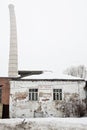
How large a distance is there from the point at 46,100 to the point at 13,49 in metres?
14.1

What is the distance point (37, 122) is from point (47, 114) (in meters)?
8.17

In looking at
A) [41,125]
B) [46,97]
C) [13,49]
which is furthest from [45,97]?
[13,49]

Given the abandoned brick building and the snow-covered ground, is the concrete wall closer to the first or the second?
the abandoned brick building

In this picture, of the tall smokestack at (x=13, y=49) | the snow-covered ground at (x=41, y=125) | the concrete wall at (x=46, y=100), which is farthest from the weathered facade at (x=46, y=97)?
the tall smokestack at (x=13, y=49)

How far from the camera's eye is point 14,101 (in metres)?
22.4

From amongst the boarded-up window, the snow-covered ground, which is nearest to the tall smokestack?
the boarded-up window

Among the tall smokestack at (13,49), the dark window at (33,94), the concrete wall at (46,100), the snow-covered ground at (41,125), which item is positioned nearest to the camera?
the snow-covered ground at (41,125)

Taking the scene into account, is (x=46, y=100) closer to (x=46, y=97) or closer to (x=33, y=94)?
(x=46, y=97)

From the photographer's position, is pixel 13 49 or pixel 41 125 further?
pixel 13 49

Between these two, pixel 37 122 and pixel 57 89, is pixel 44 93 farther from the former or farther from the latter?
pixel 37 122

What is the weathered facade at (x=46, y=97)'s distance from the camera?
72.6 ft

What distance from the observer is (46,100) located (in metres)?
22.4

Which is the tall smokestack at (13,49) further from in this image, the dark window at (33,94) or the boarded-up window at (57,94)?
the boarded-up window at (57,94)

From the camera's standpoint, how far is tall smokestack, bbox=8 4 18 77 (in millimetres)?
33062
